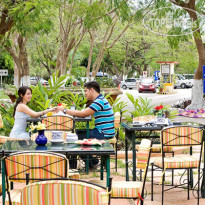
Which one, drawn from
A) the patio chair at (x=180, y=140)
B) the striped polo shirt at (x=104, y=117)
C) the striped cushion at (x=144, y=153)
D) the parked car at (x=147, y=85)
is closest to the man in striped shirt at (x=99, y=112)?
the striped polo shirt at (x=104, y=117)

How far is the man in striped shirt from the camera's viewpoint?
754 cm

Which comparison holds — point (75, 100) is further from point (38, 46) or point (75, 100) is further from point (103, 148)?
point (38, 46)

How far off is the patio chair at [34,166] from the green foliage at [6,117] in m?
5.69

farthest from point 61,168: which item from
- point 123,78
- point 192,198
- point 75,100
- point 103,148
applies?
point 123,78

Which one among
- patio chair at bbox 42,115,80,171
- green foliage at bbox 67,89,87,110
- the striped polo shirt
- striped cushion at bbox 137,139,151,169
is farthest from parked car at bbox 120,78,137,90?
striped cushion at bbox 137,139,151,169

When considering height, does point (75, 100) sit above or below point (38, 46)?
below

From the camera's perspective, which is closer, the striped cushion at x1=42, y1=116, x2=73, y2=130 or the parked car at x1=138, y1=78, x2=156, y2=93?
the striped cushion at x1=42, y1=116, x2=73, y2=130

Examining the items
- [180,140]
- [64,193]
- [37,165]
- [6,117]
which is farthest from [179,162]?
[6,117]

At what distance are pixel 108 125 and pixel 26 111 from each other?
1312 millimetres

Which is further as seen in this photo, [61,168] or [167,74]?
[167,74]

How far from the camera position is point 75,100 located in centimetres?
1143

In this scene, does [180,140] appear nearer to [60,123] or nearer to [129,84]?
[60,123]

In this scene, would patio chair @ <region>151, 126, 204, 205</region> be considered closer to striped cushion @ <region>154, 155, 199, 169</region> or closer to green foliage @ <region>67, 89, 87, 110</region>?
striped cushion @ <region>154, 155, 199, 169</region>

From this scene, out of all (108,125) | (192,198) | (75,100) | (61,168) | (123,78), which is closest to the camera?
(61,168)
